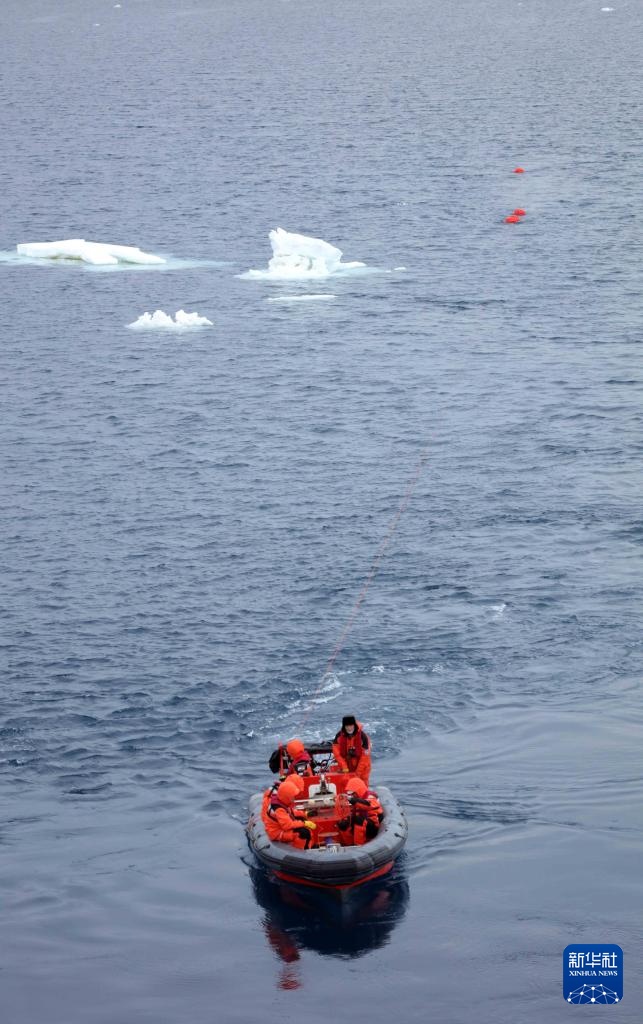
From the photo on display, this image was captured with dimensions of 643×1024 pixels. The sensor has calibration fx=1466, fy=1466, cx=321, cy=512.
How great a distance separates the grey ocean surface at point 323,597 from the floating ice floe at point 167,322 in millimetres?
1016

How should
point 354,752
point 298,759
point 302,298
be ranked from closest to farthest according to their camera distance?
point 354,752 → point 298,759 → point 302,298

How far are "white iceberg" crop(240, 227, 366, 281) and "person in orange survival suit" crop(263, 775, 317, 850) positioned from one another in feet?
149

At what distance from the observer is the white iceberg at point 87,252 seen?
73.3 meters

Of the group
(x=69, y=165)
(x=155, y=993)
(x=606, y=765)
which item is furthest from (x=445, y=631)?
(x=69, y=165)

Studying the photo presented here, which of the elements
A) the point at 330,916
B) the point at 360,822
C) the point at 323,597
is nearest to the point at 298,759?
the point at 360,822

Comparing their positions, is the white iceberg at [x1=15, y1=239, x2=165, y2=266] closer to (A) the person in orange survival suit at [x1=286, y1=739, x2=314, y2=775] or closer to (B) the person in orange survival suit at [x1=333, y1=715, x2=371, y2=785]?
(A) the person in orange survival suit at [x1=286, y1=739, x2=314, y2=775]

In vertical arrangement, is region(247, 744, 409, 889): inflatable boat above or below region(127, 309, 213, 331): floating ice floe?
below

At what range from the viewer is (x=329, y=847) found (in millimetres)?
26172

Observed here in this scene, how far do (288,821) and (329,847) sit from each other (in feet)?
2.85

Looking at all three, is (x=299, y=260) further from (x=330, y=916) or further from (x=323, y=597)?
(x=330, y=916)

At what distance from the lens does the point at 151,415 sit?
5284 cm

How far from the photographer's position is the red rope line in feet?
111

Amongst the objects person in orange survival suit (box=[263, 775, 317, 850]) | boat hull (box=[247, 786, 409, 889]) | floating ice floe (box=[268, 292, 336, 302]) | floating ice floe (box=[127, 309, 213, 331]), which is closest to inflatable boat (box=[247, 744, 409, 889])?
boat hull (box=[247, 786, 409, 889])

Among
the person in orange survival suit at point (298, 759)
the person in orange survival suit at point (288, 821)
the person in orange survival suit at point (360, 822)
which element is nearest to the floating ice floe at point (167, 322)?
the person in orange survival suit at point (298, 759)
